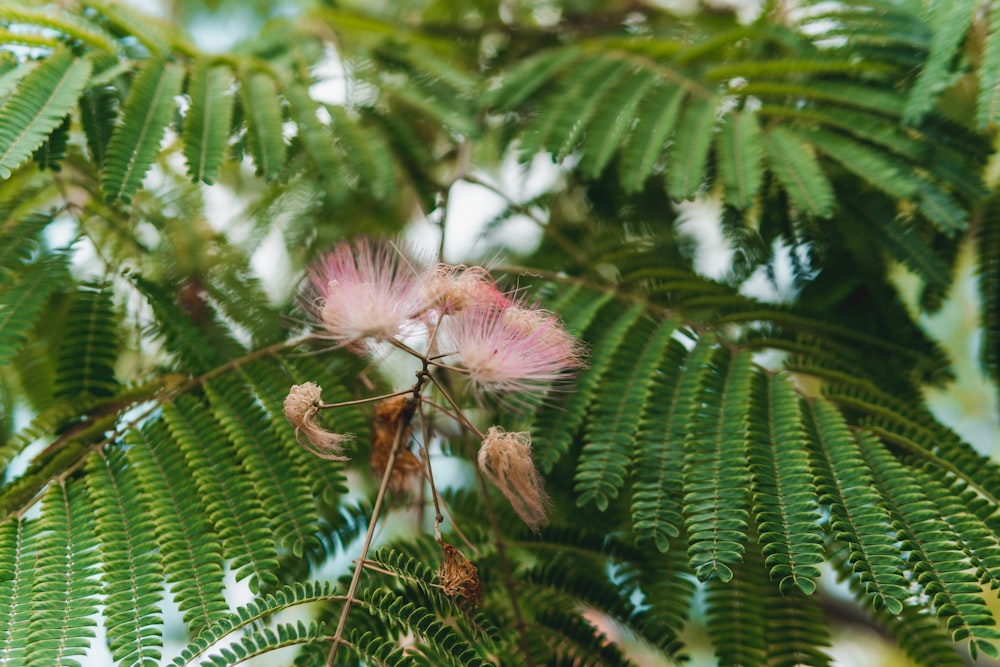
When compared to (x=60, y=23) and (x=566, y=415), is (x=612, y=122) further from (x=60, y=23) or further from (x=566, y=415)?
(x=60, y=23)

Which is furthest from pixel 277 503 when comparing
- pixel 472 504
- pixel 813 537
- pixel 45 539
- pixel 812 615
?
pixel 812 615

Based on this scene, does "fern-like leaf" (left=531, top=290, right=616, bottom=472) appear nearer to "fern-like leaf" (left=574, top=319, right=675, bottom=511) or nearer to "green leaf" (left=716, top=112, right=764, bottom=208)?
"fern-like leaf" (left=574, top=319, right=675, bottom=511)

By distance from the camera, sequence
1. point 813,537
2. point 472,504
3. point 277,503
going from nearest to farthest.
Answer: point 813,537
point 277,503
point 472,504

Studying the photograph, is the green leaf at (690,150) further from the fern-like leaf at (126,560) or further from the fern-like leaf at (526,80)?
the fern-like leaf at (126,560)

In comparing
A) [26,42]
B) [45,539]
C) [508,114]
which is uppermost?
[508,114]

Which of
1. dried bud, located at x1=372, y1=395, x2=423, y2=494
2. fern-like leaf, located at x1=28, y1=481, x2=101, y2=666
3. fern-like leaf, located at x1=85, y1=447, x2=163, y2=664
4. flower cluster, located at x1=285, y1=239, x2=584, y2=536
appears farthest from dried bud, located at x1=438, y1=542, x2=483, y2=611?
fern-like leaf, located at x1=28, y1=481, x2=101, y2=666

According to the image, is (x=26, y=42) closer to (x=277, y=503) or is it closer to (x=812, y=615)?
(x=277, y=503)
